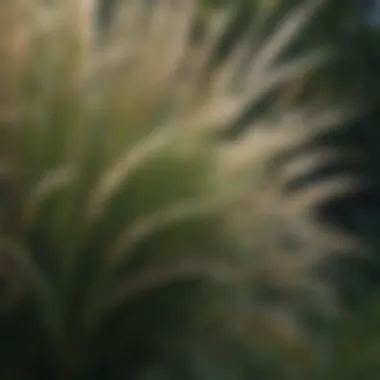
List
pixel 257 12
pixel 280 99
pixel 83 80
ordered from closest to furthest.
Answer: pixel 83 80 → pixel 280 99 → pixel 257 12

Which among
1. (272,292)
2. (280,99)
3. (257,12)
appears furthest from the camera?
(257,12)

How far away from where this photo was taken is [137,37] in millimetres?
922

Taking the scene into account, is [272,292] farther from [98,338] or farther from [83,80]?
[83,80]

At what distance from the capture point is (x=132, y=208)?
87 cm

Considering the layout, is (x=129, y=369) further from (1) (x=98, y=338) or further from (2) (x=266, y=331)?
(2) (x=266, y=331)

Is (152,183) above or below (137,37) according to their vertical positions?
below

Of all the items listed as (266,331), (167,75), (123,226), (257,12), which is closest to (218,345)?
(266,331)

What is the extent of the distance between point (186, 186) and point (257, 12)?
475mm

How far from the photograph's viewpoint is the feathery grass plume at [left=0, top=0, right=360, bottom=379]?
85 cm

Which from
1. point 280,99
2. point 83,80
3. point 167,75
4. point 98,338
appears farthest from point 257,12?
point 98,338

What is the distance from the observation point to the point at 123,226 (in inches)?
34.2

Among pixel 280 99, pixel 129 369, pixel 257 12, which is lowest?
pixel 129 369

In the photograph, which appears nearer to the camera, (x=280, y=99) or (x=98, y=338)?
(x=98, y=338)

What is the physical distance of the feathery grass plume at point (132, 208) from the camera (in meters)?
0.85
